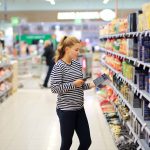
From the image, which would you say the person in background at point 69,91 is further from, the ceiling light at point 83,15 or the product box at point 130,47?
the ceiling light at point 83,15

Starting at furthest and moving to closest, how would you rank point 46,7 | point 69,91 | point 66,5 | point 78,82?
point 46,7, point 66,5, point 69,91, point 78,82

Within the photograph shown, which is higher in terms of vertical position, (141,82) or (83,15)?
(83,15)

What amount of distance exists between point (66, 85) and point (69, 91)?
0.12m

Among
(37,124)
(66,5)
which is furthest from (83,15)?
(37,124)

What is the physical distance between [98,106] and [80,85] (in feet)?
16.6

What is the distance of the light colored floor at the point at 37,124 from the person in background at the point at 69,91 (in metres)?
1.70

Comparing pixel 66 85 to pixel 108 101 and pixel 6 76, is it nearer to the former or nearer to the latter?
pixel 108 101

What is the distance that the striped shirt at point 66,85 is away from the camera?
370cm

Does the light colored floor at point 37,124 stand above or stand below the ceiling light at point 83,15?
below

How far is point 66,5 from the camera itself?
17797 mm

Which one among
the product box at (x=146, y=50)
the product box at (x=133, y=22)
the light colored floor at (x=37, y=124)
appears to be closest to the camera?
the product box at (x=146, y=50)

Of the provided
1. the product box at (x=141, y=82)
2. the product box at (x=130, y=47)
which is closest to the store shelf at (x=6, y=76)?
the product box at (x=130, y=47)

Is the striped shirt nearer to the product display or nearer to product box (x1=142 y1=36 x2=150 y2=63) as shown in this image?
the product display

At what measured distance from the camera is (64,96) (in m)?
3.78
